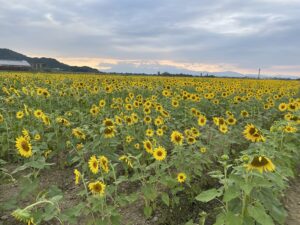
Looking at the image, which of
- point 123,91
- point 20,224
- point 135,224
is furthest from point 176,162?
point 123,91

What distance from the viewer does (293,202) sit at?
204 inches

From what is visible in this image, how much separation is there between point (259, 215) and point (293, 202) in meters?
2.38

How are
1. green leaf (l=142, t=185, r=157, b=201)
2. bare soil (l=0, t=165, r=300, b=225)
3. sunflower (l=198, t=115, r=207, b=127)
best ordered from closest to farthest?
green leaf (l=142, t=185, r=157, b=201)
bare soil (l=0, t=165, r=300, b=225)
sunflower (l=198, t=115, r=207, b=127)

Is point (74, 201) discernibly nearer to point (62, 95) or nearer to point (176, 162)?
point (176, 162)

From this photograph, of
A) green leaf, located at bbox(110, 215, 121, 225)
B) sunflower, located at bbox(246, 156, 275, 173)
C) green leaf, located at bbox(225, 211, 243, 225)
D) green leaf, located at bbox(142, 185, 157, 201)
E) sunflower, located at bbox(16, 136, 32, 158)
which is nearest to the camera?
sunflower, located at bbox(246, 156, 275, 173)

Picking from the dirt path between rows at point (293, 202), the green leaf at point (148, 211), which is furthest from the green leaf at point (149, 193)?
the dirt path between rows at point (293, 202)

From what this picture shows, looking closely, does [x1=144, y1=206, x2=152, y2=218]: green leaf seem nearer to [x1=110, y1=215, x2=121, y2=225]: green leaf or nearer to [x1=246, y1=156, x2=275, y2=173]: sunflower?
[x1=110, y1=215, x2=121, y2=225]: green leaf

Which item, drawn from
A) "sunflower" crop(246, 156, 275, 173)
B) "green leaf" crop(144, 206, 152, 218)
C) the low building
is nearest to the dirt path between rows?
"green leaf" crop(144, 206, 152, 218)

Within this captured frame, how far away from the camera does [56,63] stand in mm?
144625

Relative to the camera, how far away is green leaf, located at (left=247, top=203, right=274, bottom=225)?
3.01 metres

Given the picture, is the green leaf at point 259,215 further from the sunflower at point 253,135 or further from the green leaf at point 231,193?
the sunflower at point 253,135

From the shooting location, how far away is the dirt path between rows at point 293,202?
464 centimetres

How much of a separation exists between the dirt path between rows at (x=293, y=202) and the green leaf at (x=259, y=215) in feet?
5.27

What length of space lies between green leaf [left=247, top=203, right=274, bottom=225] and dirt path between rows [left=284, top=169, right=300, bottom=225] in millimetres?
1605
